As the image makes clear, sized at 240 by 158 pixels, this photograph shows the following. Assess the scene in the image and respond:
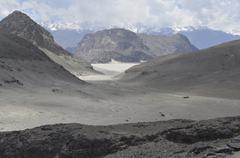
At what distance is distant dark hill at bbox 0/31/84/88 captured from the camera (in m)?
42.1

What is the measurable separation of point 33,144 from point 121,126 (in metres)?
2.35

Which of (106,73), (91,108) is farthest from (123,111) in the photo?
(106,73)

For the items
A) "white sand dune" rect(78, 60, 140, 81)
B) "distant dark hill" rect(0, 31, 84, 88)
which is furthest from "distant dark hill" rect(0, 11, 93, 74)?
"distant dark hill" rect(0, 31, 84, 88)

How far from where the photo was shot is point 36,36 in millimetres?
116562

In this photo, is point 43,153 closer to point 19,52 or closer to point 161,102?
point 161,102

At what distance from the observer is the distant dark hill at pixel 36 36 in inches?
4395

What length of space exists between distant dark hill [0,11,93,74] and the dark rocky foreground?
312ft

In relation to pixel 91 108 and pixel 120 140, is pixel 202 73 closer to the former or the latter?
pixel 91 108

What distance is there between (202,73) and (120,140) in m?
53.4

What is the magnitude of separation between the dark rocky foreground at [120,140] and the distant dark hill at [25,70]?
25068mm

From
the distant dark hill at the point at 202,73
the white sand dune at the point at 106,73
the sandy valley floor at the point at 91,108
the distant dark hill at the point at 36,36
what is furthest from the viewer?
the distant dark hill at the point at 36,36

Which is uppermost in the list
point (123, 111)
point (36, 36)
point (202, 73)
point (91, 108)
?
point (36, 36)

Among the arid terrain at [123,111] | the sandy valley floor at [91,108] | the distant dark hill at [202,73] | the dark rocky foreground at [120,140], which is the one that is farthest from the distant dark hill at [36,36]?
the dark rocky foreground at [120,140]

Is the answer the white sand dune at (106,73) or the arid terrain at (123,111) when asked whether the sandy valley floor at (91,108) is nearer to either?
the arid terrain at (123,111)
